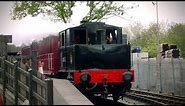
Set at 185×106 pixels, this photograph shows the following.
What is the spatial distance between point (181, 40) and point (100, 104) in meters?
42.6

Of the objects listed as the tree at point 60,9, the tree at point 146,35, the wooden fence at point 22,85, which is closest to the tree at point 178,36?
the tree at point 146,35

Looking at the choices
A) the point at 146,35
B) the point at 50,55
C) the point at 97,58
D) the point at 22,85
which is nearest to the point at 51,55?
the point at 50,55

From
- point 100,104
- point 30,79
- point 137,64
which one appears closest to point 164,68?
point 137,64

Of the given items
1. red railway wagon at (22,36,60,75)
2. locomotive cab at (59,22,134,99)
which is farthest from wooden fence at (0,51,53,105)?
red railway wagon at (22,36,60,75)

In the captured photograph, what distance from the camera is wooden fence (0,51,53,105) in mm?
9930

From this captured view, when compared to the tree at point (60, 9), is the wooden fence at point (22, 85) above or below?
below

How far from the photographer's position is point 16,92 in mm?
11938

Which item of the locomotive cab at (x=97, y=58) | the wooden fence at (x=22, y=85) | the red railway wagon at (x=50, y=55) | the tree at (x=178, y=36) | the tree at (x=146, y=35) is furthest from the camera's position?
the tree at (x=146, y=35)

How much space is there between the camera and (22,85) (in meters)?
11.5

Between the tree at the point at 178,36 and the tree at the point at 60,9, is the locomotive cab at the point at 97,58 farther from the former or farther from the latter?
the tree at the point at 178,36

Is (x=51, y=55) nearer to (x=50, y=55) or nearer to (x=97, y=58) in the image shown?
(x=50, y=55)

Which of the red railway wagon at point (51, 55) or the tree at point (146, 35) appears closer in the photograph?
the red railway wagon at point (51, 55)

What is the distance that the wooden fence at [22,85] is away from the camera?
993 centimetres

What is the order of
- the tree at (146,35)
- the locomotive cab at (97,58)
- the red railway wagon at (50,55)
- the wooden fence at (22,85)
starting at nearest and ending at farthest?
the wooden fence at (22,85), the locomotive cab at (97,58), the red railway wagon at (50,55), the tree at (146,35)
